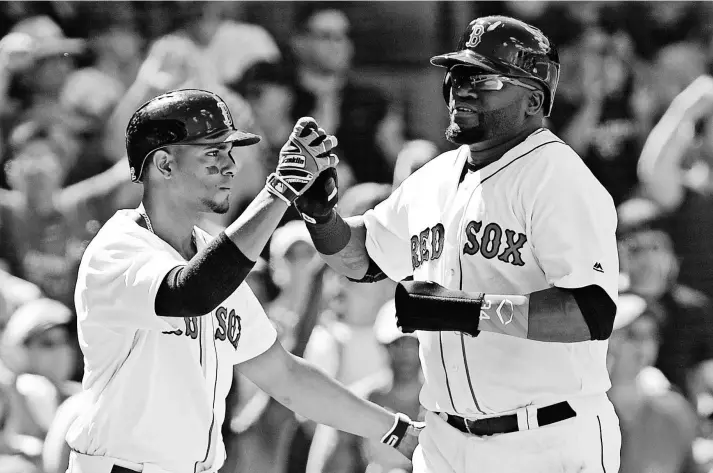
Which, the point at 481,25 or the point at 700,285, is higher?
the point at 481,25

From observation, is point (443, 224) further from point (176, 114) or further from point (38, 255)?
point (38, 255)

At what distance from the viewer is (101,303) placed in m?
3.19

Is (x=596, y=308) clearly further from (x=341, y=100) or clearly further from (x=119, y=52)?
(x=119, y=52)

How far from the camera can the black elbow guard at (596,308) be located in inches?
119

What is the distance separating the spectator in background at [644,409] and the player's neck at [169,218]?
9.10 ft

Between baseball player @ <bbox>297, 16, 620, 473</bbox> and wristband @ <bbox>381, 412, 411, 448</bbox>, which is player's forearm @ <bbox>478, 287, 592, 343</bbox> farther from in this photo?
wristband @ <bbox>381, 412, 411, 448</bbox>

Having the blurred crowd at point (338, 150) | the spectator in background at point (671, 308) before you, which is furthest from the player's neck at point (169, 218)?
the spectator in background at point (671, 308)

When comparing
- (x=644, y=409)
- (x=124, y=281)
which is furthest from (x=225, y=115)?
(x=644, y=409)

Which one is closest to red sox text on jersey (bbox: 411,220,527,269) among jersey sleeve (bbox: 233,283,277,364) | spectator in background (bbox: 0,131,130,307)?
jersey sleeve (bbox: 233,283,277,364)

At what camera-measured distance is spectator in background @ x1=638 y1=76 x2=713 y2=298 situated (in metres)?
5.84

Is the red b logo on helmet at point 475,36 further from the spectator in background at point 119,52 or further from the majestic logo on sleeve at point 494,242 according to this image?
the spectator in background at point 119,52

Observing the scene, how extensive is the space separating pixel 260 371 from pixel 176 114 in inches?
36.0

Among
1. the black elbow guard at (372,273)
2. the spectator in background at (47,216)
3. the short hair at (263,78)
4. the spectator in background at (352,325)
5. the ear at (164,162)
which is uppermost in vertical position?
the ear at (164,162)

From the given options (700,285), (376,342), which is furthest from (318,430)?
(700,285)
